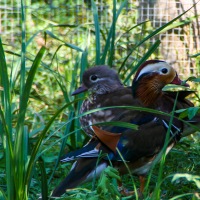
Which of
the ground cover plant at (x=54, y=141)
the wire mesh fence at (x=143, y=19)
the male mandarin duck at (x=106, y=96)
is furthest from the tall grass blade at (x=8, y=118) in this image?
the wire mesh fence at (x=143, y=19)

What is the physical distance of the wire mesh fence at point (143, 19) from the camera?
695 cm

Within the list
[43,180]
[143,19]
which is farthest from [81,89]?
[143,19]

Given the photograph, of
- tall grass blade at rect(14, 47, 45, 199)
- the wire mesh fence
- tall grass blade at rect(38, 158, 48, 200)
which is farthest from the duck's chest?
the wire mesh fence

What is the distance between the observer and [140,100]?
4.14 m

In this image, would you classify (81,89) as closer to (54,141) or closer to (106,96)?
(106,96)

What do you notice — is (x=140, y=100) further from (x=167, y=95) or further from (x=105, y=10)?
(x=105, y=10)

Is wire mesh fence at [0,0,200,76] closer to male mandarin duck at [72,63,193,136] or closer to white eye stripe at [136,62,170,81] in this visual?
male mandarin duck at [72,63,193,136]

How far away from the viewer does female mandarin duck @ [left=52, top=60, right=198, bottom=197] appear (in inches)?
135

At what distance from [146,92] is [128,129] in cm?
51

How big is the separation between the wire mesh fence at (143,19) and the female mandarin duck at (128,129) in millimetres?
2304

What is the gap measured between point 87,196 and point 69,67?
410cm

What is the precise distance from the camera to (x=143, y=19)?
23.6 ft

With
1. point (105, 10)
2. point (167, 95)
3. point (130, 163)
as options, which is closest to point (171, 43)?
point (105, 10)

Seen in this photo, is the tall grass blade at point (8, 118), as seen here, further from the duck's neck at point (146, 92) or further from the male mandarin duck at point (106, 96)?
the duck's neck at point (146, 92)
